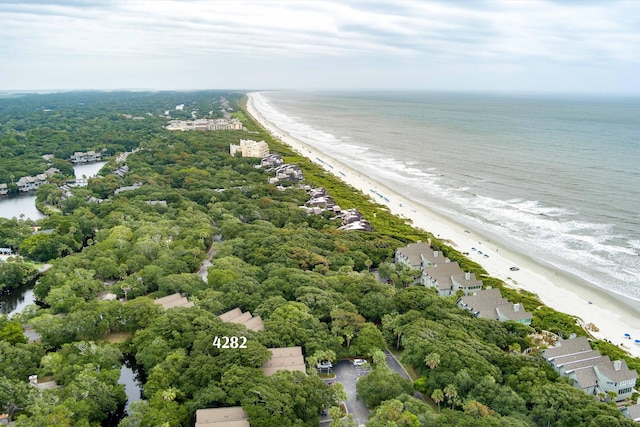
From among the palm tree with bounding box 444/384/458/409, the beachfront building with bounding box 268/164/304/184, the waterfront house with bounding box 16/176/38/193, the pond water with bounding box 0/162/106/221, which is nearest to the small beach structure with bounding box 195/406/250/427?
the palm tree with bounding box 444/384/458/409

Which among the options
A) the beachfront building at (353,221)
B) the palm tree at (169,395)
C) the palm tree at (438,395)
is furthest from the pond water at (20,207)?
the palm tree at (438,395)

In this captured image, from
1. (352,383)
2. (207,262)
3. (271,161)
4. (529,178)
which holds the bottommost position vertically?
(352,383)

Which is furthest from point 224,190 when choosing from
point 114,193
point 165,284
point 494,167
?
point 494,167

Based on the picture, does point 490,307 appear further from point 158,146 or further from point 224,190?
point 158,146

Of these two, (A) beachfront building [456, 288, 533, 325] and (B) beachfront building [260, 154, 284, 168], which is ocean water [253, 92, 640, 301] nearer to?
(A) beachfront building [456, 288, 533, 325]

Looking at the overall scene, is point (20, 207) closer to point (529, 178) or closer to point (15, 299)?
point (15, 299)

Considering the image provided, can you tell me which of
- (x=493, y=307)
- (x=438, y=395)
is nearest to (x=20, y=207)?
(x=493, y=307)
